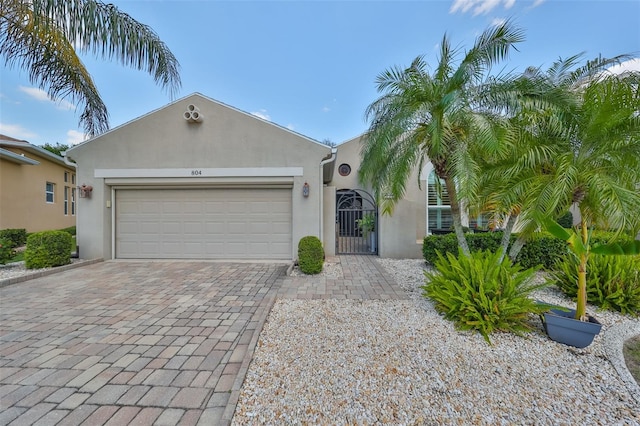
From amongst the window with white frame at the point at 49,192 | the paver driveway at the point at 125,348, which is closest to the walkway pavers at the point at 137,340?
the paver driveway at the point at 125,348

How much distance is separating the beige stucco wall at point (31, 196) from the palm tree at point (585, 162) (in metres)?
18.9

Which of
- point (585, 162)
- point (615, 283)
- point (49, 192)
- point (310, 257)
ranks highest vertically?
point (49, 192)

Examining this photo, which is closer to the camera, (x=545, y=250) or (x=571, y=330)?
(x=571, y=330)

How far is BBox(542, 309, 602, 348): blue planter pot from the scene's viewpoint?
3.43m

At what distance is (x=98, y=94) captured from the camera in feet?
27.4

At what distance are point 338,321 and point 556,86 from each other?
5.85 meters

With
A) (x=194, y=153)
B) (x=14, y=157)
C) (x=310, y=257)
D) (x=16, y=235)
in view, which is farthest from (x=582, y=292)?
(x=14, y=157)

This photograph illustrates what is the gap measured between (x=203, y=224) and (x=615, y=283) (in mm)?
10467

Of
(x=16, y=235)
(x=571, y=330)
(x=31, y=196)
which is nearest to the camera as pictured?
(x=571, y=330)

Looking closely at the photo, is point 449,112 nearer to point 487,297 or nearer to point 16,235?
point 487,297

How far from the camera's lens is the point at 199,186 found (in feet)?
29.1

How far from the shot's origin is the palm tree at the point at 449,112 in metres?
4.71

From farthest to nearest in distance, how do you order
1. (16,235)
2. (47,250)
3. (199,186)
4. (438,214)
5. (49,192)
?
(49,192)
(16,235)
(438,214)
(199,186)
(47,250)

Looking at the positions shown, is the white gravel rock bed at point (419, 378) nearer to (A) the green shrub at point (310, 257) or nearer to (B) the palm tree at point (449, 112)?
(B) the palm tree at point (449, 112)
